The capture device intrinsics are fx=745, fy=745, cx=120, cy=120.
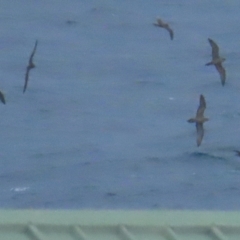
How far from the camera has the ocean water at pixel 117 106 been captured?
5.55 ft

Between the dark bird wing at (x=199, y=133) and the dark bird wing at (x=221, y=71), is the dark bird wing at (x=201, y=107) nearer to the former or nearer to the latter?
the dark bird wing at (x=199, y=133)

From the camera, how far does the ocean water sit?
169 centimetres

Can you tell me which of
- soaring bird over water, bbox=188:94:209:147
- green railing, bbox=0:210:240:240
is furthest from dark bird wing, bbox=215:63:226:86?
green railing, bbox=0:210:240:240

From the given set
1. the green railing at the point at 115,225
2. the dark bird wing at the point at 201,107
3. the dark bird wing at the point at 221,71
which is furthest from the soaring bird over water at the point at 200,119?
the green railing at the point at 115,225

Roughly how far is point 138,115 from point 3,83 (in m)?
0.37

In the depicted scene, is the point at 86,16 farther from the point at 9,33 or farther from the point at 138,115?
the point at 138,115

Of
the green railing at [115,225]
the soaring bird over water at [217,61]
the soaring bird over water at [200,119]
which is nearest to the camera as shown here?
the green railing at [115,225]

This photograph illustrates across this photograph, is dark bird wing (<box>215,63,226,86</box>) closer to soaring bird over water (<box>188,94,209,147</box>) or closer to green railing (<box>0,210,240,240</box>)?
soaring bird over water (<box>188,94,209,147</box>)

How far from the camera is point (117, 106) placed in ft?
6.19

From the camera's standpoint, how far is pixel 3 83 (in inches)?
77.2

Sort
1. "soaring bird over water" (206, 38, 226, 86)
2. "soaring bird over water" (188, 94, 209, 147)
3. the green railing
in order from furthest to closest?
"soaring bird over water" (206, 38, 226, 86)
"soaring bird over water" (188, 94, 209, 147)
the green railing

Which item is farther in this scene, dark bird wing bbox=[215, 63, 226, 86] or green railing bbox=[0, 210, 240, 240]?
dark bird wing bbox=[215, 63, 226, 86]

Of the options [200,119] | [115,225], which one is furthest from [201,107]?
[115,225]

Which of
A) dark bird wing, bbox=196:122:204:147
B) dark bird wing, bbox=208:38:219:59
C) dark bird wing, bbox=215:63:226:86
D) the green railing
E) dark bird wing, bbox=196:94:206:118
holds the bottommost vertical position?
dark bird wing, bbox=196:122:204:147
